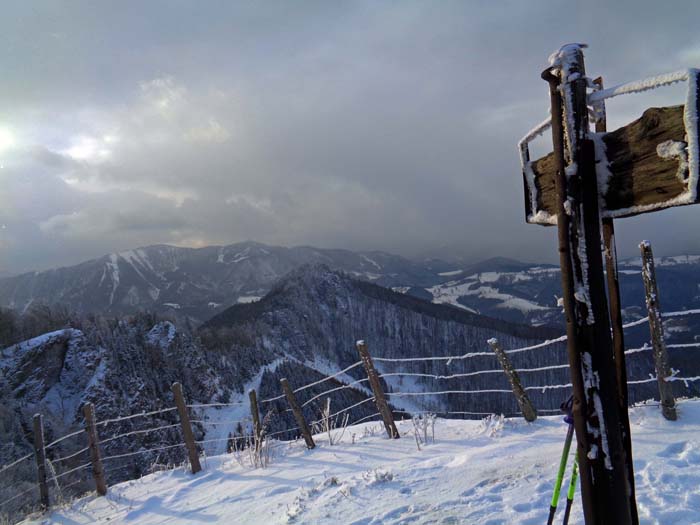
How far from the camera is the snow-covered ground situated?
136 inches

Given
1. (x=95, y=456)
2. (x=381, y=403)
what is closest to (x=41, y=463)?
(x=95, y=456)

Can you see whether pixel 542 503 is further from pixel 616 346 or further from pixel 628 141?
pixel 628 141

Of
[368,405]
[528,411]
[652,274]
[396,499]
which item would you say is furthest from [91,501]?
[368,405]

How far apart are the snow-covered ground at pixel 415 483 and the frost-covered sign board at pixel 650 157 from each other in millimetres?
2489

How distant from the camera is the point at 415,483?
4.36m

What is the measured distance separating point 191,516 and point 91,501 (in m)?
3.41

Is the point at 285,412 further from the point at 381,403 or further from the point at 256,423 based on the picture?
the point at 381,403

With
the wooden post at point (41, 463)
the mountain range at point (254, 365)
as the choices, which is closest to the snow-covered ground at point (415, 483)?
the wooden post at point (41, 463)

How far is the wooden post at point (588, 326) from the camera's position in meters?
2.15

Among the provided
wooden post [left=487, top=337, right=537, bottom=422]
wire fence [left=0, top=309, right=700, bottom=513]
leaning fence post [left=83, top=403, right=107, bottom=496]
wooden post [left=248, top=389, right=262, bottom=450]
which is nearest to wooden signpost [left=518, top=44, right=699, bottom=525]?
A: wire fence [left=0, top=309, right=700, bottom=513]

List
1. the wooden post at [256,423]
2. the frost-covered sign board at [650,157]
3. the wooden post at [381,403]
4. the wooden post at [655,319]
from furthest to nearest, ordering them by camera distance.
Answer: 1. the wooden post at [256,423]
2. the wooden post at [381,403]
3. the wooden post at [655,319]
4. the frost-covered sign board at [650,157]

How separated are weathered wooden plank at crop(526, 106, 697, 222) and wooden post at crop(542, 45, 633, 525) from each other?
3.7 inches

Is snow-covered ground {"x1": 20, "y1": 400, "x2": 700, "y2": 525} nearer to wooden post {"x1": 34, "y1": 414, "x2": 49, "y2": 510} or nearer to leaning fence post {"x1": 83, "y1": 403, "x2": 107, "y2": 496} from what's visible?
leaning fence post {"x1": 83, "y1": 403, "x2": 107, "y2": 496}

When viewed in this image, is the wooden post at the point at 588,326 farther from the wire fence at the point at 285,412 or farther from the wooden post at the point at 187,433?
the wooden post at the point at 187,433
